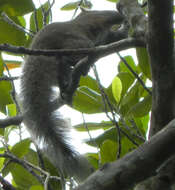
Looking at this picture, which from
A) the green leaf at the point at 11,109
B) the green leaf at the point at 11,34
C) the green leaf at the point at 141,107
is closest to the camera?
the green leaf at the point at 141,107

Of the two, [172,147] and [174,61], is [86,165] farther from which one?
[174,61]

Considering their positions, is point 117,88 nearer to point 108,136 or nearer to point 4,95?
point 108,136

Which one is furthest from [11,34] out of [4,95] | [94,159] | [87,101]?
[94,159]

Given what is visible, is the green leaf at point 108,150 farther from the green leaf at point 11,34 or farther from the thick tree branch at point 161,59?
the green leaf at point 11,34

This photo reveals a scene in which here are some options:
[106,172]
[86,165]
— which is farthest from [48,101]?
[106,172]

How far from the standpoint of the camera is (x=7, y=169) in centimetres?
220

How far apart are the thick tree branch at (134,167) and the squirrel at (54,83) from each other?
1.30 feet

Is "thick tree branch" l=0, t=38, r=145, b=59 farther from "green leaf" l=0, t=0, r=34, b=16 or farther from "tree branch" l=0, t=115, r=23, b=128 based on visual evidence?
"green leaf" l=0, t=0, r=34, b=16

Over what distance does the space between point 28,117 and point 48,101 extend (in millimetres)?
189

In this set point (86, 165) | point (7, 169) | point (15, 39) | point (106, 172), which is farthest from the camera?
point (15, 39)

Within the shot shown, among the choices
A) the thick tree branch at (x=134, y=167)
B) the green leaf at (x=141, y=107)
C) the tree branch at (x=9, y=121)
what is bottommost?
the green leaf at (x=141, y=107)

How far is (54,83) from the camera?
2480 millimetres

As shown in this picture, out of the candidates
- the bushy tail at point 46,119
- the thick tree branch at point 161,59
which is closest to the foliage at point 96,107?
the bushy tail at point 46,119

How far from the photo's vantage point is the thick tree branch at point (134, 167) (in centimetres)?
97
